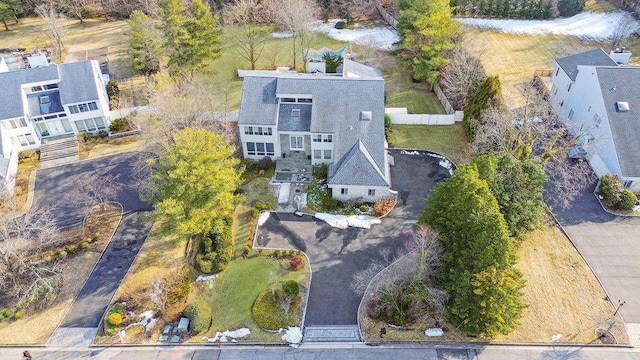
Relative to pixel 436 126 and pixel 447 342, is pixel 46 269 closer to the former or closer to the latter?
pixel 447 342

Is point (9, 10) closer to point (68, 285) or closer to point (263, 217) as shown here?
point (68, 285)

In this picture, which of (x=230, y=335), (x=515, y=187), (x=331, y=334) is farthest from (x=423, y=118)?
(x=230, y=335)

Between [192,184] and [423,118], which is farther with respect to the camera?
[423,118]

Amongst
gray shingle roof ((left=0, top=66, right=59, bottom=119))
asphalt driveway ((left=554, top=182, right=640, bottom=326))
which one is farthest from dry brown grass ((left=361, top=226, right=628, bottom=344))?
gray shingle roof ((left=0, top=66, right=59, bottom=119))

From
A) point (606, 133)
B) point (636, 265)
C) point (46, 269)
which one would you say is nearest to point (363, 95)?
point (606, 133)

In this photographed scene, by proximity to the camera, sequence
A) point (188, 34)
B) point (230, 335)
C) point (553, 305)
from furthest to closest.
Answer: point (188, 34) < point (553, 305) < point (230, 335)

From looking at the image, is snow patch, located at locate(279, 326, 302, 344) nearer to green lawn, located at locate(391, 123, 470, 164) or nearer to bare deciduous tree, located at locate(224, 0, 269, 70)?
green lawn, located at locate(391, 123, 470, 164)
